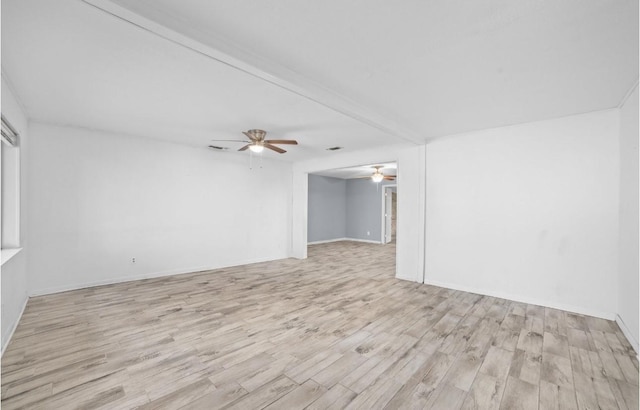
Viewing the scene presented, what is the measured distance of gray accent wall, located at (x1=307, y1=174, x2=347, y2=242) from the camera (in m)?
9.43

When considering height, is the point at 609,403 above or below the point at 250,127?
below

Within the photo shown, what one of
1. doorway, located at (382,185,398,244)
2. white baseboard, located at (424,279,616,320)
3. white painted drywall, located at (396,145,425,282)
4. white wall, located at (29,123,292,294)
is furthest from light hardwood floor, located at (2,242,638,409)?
doorway, located at (382,185,398,244)

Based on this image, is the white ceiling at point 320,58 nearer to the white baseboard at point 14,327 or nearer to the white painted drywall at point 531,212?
the white painted drywall at point 531,212

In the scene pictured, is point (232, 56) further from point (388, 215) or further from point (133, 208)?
point (388, 215)

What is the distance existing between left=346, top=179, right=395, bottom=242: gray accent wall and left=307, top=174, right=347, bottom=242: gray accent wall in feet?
0.82

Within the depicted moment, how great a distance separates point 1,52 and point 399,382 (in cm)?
385

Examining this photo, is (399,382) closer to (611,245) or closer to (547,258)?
(547,258)

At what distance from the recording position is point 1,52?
210 cm

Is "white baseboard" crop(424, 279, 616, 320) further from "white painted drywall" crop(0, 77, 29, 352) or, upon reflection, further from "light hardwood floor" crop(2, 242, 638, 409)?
"white painted drywall" crop(0, 77, 29, 352)

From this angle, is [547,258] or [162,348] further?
[547,258]

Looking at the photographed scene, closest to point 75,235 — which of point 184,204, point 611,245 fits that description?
point 184,204

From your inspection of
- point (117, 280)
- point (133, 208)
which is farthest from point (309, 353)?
point (133, 208)

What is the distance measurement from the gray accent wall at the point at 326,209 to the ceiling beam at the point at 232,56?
628 centimetres

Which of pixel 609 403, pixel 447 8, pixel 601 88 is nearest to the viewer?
pixel 447 8
